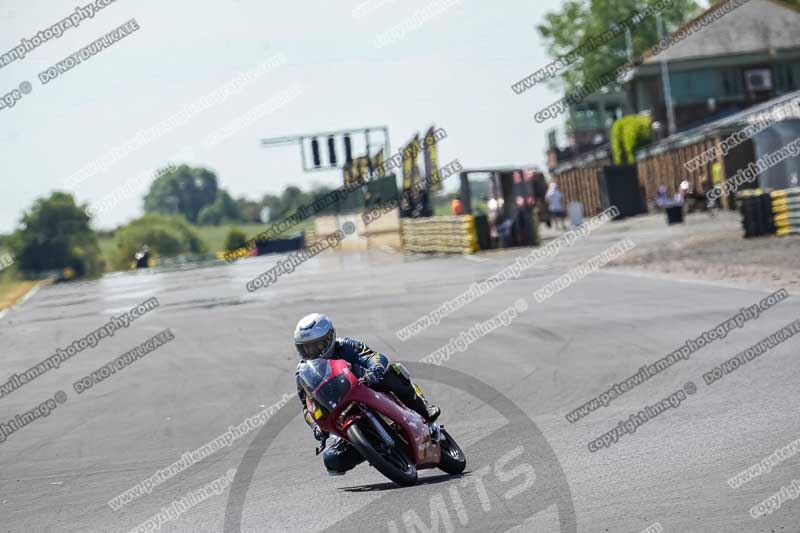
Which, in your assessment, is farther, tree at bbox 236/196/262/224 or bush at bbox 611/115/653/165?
tree at bbox 236/196/262/224

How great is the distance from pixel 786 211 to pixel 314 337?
22.5m

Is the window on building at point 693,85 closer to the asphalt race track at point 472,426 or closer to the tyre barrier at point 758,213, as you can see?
the tyre barrier at point 758,213

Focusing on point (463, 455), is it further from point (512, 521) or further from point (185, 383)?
point (185, 383)

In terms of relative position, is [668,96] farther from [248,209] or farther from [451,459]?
[248,209]

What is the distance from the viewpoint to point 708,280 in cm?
2139

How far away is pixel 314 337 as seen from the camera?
7.73 metres

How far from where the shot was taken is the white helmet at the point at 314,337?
773 centimetres

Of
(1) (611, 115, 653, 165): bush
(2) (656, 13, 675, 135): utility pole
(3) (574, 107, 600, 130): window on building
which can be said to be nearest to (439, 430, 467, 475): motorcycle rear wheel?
(1) (611, 115, 653, 165): bush

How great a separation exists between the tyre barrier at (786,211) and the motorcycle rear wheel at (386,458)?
2143 cm

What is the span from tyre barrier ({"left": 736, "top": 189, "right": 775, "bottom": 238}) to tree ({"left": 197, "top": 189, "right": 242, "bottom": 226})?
157 m

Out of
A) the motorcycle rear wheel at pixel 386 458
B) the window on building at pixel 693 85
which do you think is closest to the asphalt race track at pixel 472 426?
the motorcycle rear wheel at pixel 386 458

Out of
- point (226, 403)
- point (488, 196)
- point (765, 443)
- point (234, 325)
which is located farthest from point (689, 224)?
point (765, 443)

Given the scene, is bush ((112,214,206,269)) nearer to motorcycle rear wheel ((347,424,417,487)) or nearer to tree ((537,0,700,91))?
tree ((537,0,700,91))

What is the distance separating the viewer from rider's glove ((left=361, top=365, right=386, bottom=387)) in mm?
7707
